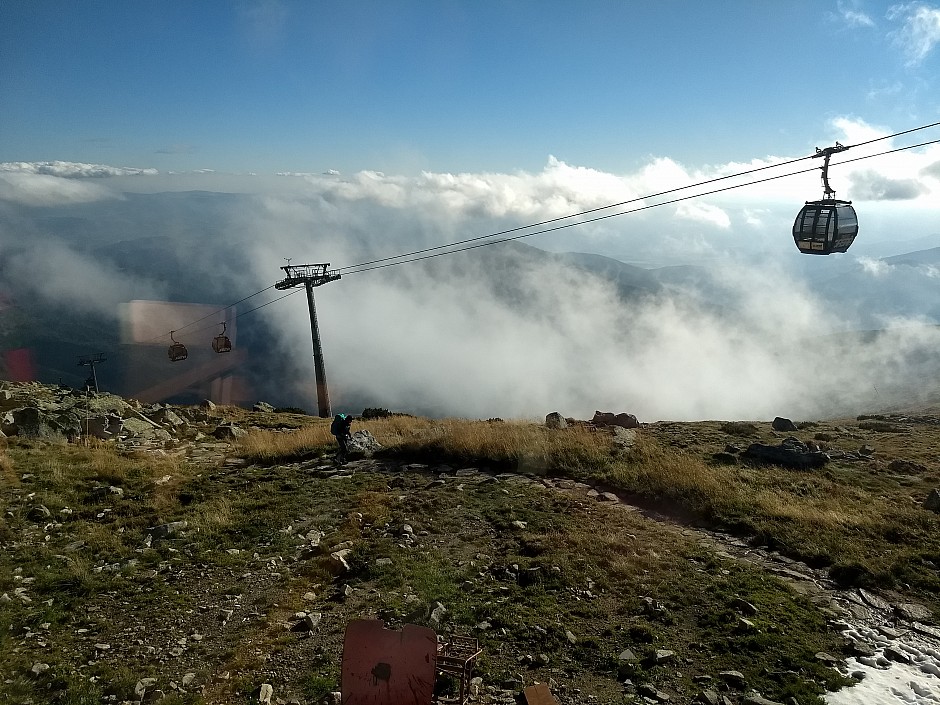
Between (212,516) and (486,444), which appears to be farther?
(486,444)

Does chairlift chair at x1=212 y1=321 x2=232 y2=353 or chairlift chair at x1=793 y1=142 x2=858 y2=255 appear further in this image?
chairlift chair at x1=212 y1=321 x2=232 y2=353

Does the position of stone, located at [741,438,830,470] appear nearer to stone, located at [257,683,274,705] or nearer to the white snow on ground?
the white snow on ground

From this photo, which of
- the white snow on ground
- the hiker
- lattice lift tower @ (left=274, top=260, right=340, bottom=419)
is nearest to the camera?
the white snow on ground

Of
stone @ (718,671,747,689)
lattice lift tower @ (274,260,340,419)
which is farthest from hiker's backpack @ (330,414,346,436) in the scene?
lattice lift tower @ (274,260,340,419)

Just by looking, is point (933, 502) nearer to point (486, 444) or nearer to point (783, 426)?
point (783, 426)

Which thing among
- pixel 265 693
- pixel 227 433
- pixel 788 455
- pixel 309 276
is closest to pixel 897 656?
pixel 265 693

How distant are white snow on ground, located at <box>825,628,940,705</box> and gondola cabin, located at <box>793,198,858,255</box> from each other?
25.0ft

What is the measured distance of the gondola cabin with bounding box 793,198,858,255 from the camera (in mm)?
11234

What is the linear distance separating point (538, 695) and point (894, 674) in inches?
171

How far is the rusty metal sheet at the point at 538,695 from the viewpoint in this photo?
5223 millimetres

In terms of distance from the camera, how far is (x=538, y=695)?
5.31 metres

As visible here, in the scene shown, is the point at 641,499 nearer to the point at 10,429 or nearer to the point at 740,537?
the point at 740,537

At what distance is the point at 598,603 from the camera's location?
296 inches

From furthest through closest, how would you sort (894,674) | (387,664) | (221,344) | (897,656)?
1. (221,344)
2. (897,656)
3. (894,674)
4. (387,664)
